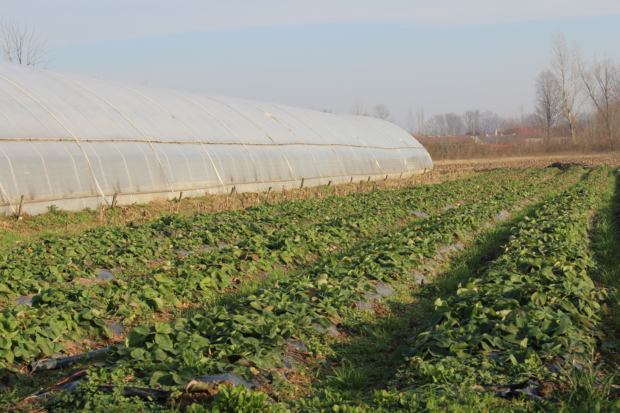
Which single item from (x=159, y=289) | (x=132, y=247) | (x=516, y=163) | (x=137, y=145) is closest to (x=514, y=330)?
(x=159, y=289)

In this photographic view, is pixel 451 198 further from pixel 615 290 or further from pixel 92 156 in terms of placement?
pixel 615 290

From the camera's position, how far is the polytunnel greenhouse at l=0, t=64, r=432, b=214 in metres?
18.0

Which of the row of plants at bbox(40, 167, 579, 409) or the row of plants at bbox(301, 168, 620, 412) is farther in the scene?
the row of plants at bbox(40, 167, 579, 409)

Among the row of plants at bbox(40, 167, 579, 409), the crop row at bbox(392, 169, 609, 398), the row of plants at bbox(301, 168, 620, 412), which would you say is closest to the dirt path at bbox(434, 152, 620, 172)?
the row of plants at bbox(40, 167, 579, 409)

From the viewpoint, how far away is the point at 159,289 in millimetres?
9516

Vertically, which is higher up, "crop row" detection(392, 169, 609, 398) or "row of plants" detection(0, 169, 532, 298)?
"row of plants" detection(0, 169, 532, 298)

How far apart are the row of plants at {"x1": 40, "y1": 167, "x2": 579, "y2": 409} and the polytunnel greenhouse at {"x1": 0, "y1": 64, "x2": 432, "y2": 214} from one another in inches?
342

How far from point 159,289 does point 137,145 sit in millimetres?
12835

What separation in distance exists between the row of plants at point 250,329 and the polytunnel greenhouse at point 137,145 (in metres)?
8.70

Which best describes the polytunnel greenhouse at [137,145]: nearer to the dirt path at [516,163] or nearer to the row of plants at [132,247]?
the row of plants at [132,247]

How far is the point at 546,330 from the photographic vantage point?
6656mm

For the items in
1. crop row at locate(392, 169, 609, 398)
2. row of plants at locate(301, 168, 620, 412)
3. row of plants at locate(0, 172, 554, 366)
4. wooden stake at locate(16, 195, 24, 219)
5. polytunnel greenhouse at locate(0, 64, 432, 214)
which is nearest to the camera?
row of plants at locate(301, 168, 620, 412)

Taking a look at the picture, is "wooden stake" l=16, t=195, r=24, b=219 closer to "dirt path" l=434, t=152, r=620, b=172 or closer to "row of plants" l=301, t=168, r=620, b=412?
"row of plants" l=301, t=168, r=620, b=412

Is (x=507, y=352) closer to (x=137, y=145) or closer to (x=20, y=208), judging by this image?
(x=20, y=208)
